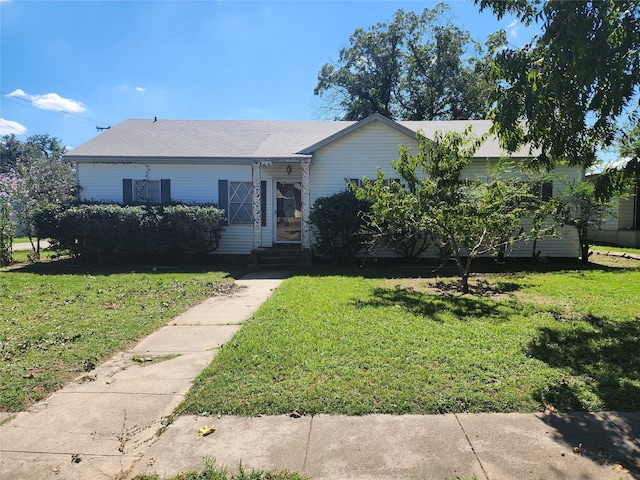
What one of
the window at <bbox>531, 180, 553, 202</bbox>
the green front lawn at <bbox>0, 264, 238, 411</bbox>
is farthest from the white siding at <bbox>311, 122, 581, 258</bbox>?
the green front lawn at <bbox>0, 264, 238, 411</bbox>

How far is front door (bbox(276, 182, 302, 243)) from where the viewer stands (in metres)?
14.8

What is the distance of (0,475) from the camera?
9.54ft

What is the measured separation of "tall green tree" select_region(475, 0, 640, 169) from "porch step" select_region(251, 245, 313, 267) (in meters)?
8.30

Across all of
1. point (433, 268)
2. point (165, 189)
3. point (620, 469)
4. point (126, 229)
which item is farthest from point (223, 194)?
point (620, 469)

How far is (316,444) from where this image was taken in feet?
10.5

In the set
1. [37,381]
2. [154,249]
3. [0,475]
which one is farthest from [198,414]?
[154,249]

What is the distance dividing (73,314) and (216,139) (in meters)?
10.1

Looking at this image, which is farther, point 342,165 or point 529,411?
point 342,165

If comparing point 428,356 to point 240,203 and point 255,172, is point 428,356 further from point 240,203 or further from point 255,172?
point 240,203

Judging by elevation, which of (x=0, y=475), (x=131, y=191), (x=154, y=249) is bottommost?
(x=0, y=475)

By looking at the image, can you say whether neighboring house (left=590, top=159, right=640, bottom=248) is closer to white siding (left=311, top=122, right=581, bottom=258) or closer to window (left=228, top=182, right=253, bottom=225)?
white siding (left=311, top=122, right=581, bottom=258)

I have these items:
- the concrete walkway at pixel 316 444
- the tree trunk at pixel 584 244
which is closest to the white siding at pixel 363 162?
the tree trunk at pixel 584 244

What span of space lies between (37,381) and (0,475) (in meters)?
1.78

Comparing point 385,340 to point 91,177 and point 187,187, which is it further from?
point 91,177
